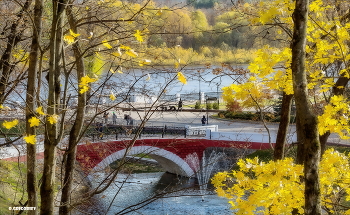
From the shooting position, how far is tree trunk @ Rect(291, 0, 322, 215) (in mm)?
2918

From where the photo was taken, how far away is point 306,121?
2.99 meters

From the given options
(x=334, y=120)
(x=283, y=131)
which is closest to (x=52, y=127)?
(x=334, y=120)

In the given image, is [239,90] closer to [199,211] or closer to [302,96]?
[302,96]

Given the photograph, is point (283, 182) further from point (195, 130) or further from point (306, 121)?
point (195, 130)

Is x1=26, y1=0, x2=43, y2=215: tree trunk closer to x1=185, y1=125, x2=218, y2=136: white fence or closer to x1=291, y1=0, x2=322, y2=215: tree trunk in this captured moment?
x1=291, y1=0, x2=322, y2=215: tree trunk

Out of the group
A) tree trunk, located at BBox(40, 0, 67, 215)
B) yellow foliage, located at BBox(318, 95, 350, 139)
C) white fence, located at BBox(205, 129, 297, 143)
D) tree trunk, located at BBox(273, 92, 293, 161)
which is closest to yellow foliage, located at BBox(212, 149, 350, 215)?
yellow foliage, located at BBox(318, 95, 350, 139)

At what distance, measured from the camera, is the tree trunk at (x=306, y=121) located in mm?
2918

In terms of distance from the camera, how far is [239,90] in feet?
12.1

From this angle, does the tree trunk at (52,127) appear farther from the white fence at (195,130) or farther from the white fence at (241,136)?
the white fence at (195,130)

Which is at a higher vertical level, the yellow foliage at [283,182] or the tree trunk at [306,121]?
the tree trunk at [306,121]

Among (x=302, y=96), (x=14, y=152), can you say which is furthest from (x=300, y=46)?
(x=14, y=152)

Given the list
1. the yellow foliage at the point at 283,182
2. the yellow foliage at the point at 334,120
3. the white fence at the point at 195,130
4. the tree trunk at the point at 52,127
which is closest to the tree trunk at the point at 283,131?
the yellow foliage at the point at 283,182

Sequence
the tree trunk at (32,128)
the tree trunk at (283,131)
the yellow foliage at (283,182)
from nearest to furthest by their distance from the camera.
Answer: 1. the tree trunk at (32,128)
2. the yellow foliage at (283,182)
3. the tree trunk at (283,131)

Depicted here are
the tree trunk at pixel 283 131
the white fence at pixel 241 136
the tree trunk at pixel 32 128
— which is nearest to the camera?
the tree trunk at pixel 32 128
